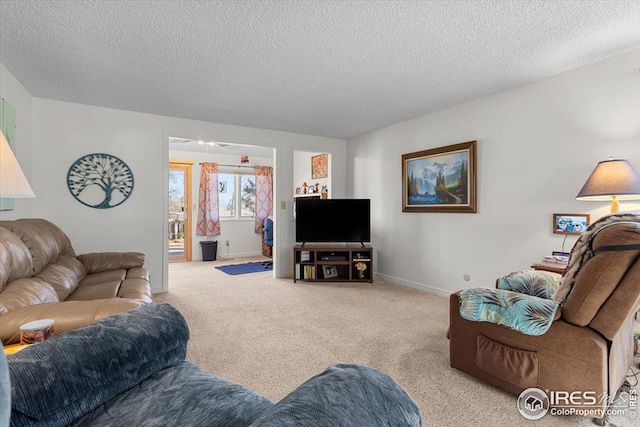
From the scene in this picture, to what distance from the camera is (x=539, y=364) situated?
1667mm

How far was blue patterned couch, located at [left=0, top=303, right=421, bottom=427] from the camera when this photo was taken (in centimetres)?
65

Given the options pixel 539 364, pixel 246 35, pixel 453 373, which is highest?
pixel 246 35

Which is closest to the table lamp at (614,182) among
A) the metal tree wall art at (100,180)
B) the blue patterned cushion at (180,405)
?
the blue patterned cushion at (180,405)

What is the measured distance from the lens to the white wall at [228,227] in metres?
6.88

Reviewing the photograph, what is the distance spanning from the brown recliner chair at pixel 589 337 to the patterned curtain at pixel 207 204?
6.11 metres

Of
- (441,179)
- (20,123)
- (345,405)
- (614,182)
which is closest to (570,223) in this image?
(614,182)

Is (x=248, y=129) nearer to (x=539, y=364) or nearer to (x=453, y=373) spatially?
(x=453, y=373)

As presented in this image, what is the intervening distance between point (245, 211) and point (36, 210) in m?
4.33

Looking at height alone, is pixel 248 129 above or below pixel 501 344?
above

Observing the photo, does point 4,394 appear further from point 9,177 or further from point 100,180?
point 100,180

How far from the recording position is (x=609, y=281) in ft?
4.81

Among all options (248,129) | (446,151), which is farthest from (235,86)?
(446,151)

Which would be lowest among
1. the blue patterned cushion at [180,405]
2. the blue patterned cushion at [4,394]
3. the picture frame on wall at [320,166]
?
the blue patterned cushion at [180,405]

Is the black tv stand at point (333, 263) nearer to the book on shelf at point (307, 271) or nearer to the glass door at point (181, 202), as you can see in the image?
the book on shelf at point (307, 271)
